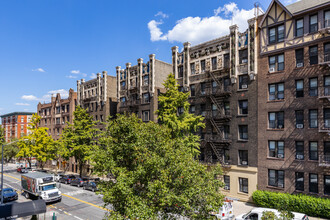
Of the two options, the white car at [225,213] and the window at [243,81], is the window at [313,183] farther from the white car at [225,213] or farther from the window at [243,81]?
the window at [243,81]

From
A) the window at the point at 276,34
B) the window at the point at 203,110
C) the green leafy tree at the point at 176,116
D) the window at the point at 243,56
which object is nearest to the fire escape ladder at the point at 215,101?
the window at the point at 203,110

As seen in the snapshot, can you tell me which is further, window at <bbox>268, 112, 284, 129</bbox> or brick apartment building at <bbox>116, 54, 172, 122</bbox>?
brick apartment building at <bbox>116, 54, 172, 122</bbox>

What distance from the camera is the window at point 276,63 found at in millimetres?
27148

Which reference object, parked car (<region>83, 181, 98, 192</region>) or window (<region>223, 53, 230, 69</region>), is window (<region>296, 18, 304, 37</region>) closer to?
window (<region>223, 53, 230, 69</region>)

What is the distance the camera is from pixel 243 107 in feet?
99.0

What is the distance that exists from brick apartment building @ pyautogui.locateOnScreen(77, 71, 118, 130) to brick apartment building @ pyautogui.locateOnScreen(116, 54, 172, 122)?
524 centimetres

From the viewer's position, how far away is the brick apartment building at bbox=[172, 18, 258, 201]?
2897cm

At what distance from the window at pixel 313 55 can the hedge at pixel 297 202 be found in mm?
14230

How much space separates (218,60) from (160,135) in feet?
65.1

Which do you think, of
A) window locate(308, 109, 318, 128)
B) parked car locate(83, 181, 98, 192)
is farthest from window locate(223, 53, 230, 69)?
parked car locate(83, 181, 98, 192)

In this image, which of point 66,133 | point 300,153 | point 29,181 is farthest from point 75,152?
point 300,153

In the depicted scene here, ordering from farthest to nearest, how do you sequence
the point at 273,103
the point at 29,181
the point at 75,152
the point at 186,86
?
the point at 75,152 < the point at 186,86 < the point at 29,181 < the point at 273,103

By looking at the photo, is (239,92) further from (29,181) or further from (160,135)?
(29,181)

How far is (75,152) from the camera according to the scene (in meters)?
44.4
